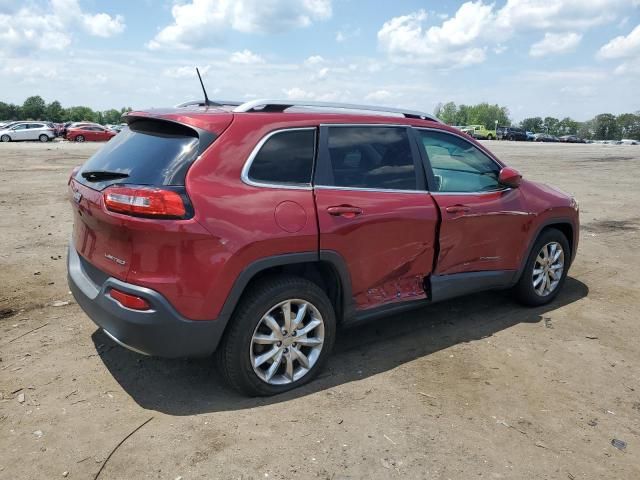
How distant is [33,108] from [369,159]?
129788mm

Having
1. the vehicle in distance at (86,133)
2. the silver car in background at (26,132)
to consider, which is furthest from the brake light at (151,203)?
the silver car in background at (26,132)

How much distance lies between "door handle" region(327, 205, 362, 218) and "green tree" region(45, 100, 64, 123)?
424 feet

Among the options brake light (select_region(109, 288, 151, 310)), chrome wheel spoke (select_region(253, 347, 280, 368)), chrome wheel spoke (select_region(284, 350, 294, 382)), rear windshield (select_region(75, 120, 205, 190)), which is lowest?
chrome wheel spoke (select_region(284, 350, 294, 382))

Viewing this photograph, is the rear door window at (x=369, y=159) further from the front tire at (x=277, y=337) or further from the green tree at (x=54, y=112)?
the green tree at (x=54, y=112)

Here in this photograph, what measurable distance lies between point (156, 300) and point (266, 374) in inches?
34.2

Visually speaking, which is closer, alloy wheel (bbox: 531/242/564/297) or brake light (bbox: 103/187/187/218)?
brake light (bbox: 103/187/187/218)

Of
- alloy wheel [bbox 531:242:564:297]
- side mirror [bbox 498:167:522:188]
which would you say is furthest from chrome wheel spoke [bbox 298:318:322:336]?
alloy wheel [bbox 531:242:564:297]

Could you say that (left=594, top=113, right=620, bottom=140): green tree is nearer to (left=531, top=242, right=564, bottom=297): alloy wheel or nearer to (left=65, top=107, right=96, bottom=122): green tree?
(left=65, top=107, right=96, bottom=122): green tree

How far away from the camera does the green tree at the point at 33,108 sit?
112 meters

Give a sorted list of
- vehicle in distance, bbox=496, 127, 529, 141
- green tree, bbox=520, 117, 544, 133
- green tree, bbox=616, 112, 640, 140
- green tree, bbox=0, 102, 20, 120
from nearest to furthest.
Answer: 1. vehicle in distance, bbox=496, 127, 529, 141
2. green tree, bbox=0, 102, 20, 120
3. green tree, bbox=616, 112, 640, 140
4. green tree, bbox=520, 117, 544, 133

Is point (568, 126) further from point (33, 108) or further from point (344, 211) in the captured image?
point (344, 211)

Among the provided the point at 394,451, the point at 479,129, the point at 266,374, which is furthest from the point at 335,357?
the point at 479,129

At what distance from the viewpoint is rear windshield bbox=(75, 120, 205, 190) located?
120 inches

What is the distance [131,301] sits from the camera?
2980 mm
